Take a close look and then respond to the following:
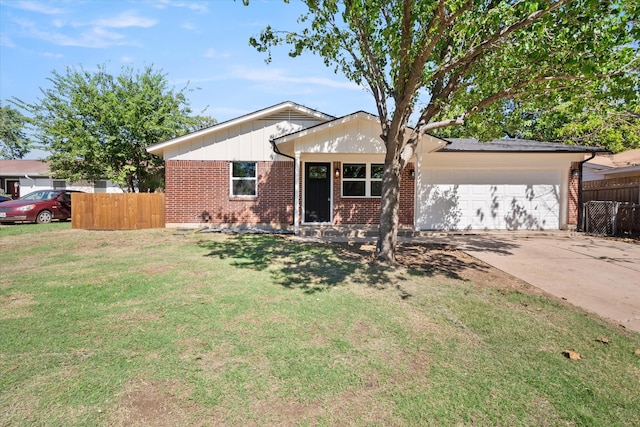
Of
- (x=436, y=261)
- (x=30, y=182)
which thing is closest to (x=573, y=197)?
(x=436, y=261)

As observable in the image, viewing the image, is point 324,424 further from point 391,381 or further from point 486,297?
point 486,297

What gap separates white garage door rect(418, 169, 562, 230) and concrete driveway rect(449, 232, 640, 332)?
3.29ft

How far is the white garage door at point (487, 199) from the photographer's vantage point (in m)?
12.4

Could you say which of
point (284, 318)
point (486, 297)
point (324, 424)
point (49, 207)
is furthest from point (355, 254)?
point (49, 207)

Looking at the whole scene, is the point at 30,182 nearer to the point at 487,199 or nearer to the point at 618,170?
the point at 487,199

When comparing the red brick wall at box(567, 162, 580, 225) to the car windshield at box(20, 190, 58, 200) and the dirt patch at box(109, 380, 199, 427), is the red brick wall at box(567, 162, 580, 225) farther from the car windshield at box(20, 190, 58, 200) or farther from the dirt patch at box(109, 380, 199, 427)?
the car windshield at box(20, 190, 58, 200)

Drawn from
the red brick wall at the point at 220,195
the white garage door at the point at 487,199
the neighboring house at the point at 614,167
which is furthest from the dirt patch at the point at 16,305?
the neighboring house at the point at 614,167

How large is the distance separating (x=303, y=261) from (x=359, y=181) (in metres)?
5.96

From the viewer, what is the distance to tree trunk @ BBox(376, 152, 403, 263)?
23.5 feet

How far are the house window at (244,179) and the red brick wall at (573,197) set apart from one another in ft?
37.9

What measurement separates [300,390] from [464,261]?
19.6 ft

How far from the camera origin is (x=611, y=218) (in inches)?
462

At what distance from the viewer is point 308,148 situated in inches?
424

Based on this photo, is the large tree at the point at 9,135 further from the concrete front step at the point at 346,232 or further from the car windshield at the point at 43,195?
the concrete front step at the point at 346,232
